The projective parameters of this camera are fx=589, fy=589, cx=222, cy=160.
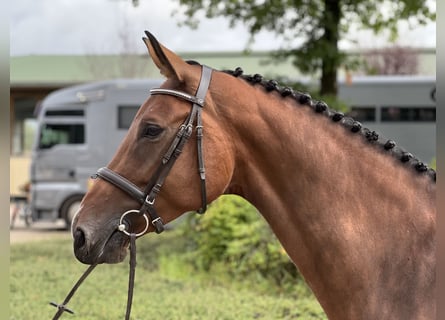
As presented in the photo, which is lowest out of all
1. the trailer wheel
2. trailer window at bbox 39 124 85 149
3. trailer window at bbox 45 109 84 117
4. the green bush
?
the trailer wheel

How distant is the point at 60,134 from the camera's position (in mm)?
14797

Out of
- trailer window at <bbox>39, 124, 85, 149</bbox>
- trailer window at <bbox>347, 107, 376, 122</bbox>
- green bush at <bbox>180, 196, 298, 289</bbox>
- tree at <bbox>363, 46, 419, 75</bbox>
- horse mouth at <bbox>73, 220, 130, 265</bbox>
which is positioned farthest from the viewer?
tree at <bbox>363, 46, 419, 75</bbox>

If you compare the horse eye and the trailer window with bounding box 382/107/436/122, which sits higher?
the trailer window with bounding box 382/107/436/122

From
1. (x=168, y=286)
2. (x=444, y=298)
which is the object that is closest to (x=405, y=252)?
(x=444, y=298)

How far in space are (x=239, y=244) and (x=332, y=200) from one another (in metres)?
5.32

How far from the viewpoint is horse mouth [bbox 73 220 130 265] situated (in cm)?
217

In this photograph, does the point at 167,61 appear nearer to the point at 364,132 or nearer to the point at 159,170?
the point at 159,170

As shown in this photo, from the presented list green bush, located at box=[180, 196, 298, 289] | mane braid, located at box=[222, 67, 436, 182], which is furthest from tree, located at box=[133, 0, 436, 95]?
mane braid, located at box=[222, 67, 436, 182]

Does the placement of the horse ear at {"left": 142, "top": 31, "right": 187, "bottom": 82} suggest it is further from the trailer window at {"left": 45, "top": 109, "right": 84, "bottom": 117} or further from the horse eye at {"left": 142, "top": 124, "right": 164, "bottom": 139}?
the trailer window at {"left": 45, "top": 109, "right": 84, "bottom": 117}

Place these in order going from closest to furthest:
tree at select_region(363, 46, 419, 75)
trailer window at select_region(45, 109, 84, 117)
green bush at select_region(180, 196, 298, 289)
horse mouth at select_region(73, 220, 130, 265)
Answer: horse mouth at select_region(73, 220, 130, 265), green bush at select_region(180, 196, 298, 289), trailer window at select_region(45, 109, 84, 117), tree at select_region(363, 46, 419, 75)

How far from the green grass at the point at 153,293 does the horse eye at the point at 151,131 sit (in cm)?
362

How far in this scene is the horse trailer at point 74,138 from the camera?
14.5 meters

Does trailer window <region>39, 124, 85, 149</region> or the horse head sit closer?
the horse head

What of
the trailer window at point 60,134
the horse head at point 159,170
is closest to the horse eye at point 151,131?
the horse head at point 159,170
